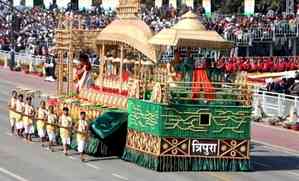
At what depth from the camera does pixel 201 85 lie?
22219 millimetres

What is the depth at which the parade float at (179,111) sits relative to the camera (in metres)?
22.0

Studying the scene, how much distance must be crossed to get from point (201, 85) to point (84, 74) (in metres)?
6.59

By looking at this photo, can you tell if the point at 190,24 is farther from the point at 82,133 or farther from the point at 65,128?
the point at 65,128

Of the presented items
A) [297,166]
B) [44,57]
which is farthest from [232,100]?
[44,57]

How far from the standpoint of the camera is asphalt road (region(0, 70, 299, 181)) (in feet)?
69.7

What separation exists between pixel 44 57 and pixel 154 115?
30.3 metres

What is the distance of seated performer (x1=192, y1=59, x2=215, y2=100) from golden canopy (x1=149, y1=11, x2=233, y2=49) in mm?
620

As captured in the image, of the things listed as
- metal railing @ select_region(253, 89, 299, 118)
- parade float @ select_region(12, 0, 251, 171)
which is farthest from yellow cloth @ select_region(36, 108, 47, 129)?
metal railing @ select_region(253, 89, 299, 118)

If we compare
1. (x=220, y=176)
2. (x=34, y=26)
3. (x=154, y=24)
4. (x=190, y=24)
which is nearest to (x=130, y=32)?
(x=190, y=24)

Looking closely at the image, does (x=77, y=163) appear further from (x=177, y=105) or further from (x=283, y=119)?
(x=283, y=119)

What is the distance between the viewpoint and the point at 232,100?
2217 centimetres

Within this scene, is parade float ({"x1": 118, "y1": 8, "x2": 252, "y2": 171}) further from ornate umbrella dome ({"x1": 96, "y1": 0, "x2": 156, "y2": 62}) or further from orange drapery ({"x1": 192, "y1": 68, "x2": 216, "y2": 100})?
ornate umbrella dome ({"x1": 96, "y1": 0, "x2": 156, "y2": 62})

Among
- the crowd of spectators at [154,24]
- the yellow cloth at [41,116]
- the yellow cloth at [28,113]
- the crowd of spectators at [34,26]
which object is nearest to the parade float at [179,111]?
the yellow cloth at [41,116]

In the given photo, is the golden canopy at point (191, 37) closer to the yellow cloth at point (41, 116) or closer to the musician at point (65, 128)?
the musician at point (65, 128)
